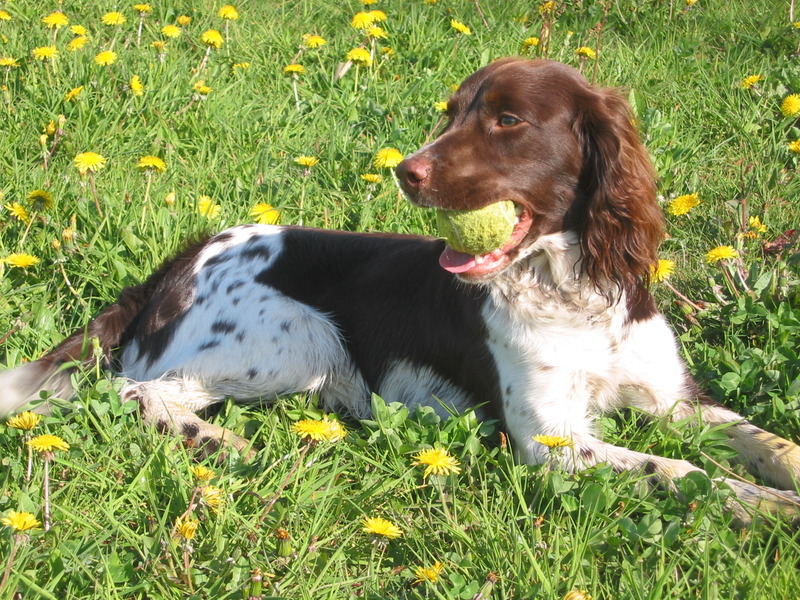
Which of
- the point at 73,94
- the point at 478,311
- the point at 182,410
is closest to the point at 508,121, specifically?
the point at 478,311

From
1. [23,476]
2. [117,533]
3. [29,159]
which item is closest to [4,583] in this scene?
[117,533]

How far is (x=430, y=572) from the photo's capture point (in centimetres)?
209

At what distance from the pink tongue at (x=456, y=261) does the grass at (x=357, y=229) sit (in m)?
0.46

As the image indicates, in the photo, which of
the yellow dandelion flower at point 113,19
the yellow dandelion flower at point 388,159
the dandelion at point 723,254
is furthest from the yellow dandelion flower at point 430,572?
the yellow dandelion flower at point 113,19

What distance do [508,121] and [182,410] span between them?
1.51 meters

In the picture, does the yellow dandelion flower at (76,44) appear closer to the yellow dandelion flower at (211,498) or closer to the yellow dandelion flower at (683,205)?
the yellow dandelion flower at (683,205)

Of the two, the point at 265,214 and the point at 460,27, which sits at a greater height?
the point at 460,27

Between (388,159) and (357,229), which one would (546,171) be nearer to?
(388,159)

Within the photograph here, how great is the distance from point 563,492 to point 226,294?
1.59 meters

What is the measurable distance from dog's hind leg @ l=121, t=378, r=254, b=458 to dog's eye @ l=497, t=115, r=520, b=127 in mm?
1262

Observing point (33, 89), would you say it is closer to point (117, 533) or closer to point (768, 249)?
point (117, 533)

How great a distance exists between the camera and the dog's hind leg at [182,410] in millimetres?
3102

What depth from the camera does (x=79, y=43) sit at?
4.86 meters

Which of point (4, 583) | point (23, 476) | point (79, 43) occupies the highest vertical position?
point (79, 43)
